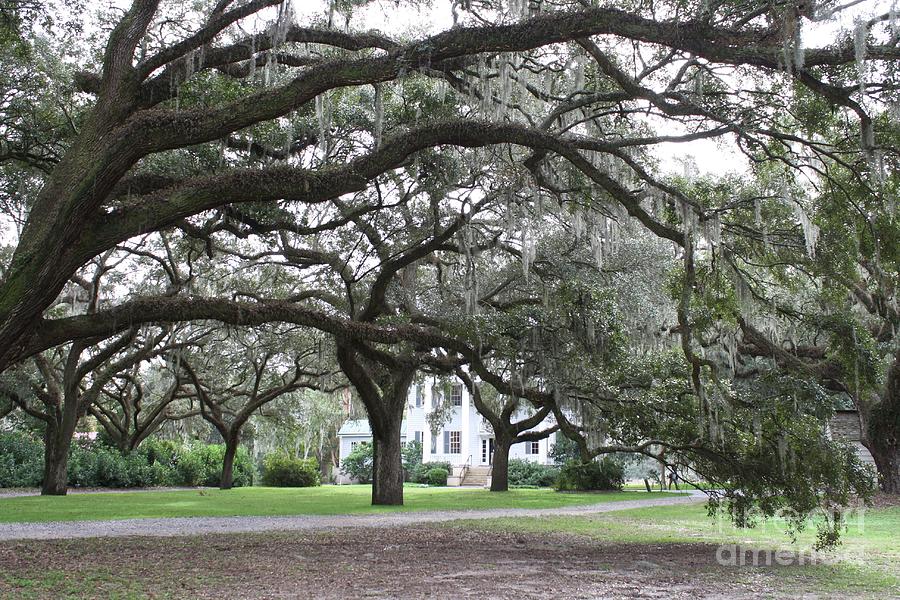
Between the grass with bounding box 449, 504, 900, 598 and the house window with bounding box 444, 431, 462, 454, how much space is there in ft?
73.1

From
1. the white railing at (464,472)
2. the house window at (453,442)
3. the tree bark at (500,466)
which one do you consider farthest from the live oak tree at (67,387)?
the house window at (453,442)

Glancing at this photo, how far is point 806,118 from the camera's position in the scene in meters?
8.50

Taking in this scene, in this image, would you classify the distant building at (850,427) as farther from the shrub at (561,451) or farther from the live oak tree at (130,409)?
the live oak tree at (130,409)

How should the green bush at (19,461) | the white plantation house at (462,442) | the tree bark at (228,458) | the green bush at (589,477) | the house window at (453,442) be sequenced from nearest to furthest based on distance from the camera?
the green bush at (19,461) < the tree bark at (228,458) < the green bush at (589,477) < the white plantation house at (462,442) < the house window at (453,442)

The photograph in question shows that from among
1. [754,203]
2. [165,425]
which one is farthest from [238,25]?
[165,425]

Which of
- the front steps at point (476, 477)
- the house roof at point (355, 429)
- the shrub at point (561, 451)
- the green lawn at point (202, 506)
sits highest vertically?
the house roof at point (355, 429)

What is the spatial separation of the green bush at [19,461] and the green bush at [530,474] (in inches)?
755

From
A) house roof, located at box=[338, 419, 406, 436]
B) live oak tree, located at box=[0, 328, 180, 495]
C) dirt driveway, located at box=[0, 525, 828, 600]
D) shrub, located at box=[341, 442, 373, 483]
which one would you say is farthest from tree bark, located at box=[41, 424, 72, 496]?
house roof, located at box=[338, 419, 406, 436]

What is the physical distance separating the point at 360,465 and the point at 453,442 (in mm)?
5626

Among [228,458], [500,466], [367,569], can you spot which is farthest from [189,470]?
[367,569]

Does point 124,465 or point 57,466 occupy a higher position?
point 57,466

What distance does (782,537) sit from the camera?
11.1 m

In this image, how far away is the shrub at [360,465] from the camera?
36375 millimetres

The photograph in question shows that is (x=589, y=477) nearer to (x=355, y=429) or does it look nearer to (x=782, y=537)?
(x=782, y=537)
